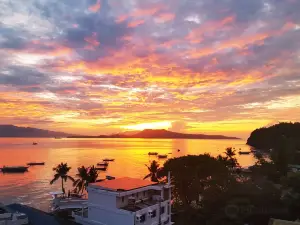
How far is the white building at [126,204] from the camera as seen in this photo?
2714 centimetres

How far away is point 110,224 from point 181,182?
848 inches

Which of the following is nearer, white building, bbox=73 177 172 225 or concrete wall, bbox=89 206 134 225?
concrete wall, bbox=89 206 134 225

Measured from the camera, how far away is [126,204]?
28438mm

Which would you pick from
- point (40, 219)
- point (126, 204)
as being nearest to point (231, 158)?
point (126, 204)

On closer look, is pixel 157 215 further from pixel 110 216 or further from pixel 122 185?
pixel 110 216

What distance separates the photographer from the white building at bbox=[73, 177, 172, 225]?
27141mm

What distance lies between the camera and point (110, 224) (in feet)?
91.7

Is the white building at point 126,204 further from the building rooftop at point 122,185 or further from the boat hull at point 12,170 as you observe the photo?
the boat hull at point 12,170

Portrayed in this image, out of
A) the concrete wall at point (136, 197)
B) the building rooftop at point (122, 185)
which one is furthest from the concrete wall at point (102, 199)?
the building rooftop at point (122, 185)

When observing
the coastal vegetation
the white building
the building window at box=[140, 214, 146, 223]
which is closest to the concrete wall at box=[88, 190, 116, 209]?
the white building

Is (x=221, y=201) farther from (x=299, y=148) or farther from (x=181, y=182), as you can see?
(x=299, y=148)

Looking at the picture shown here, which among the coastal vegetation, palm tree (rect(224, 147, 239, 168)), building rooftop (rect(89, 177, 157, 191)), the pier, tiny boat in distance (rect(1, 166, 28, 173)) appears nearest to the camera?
building rooftop (rect(89, 177, 157, 191))

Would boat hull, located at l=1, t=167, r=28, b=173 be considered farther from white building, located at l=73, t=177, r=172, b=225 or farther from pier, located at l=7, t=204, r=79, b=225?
white building, located at l=73, t=177, r=172, b=225

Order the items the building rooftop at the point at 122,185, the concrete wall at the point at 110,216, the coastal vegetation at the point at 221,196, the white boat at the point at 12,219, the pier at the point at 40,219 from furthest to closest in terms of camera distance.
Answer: the coastal vegetation at the point at 221,196, the pier at the point at 40,219, the white boat at the point at 12,219, the building rooftop at the point at 122,185, the concrete wall at the point at 110,216
